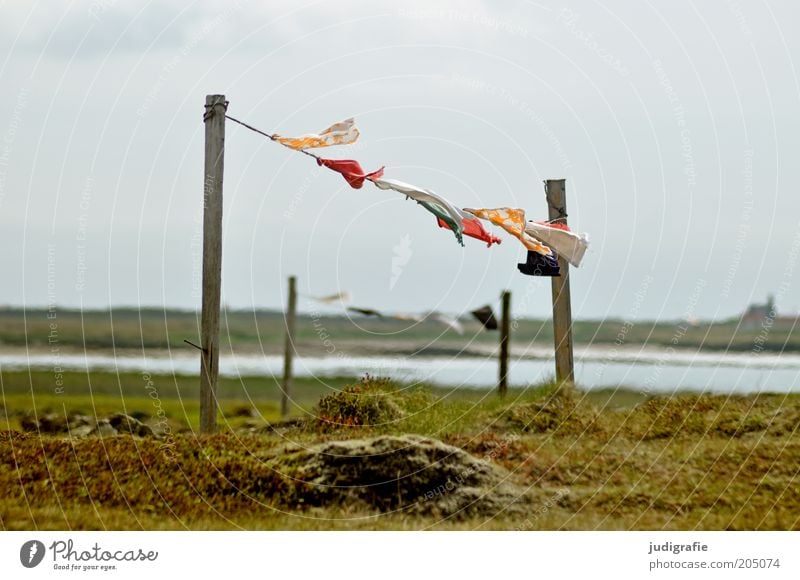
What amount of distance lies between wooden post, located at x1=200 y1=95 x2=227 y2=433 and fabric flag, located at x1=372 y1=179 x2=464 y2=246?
217cm

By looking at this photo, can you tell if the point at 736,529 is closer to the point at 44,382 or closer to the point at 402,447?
the point at 402,447

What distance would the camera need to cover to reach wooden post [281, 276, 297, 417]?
21375 millimetres

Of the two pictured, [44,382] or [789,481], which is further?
[44,382]

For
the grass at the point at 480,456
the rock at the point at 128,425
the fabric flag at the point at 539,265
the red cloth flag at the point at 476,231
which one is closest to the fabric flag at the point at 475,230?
the red cloth flag at the point at 476,231

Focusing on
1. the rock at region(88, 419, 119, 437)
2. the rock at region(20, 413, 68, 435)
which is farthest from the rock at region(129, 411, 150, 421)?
the rock at region(20, 413, 68, 435)

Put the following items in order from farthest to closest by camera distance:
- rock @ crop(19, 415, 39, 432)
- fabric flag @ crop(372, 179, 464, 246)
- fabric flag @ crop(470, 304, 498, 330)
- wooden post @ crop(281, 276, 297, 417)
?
wooden post @ crop(281, 276, 297, 417) < fabric flag @ crop(470, 304, 498, 330) < rock @ crop(19, 415, 39, 432) < fabric flag @ crop(372, 179, 464, 246)

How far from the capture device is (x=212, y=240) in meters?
15.3

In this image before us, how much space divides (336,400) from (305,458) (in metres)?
2.67

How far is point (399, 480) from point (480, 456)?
1.81 m

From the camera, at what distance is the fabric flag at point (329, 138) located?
15188 millimetres

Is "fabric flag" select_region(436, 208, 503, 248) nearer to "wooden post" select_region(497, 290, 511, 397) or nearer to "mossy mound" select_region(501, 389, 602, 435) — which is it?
"mossy mound" select_region(501, 389, 602, 435)

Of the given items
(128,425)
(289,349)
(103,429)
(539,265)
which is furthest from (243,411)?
(539,265)

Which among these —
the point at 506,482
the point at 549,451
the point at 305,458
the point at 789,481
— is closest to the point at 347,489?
the point at 305,458
